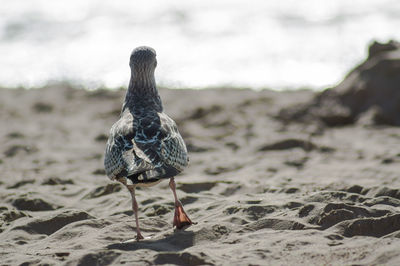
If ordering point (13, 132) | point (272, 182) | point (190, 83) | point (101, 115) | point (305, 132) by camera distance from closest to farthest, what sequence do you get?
point (272, 182), point (305, 132), point (13, 132), point (101, 115), point (190, 83)

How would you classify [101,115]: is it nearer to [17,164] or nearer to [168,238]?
[17,164]

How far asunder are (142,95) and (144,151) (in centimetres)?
178

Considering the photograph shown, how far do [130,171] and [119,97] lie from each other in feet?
29.4

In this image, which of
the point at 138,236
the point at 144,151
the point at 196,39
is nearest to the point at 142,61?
the point at 144,151

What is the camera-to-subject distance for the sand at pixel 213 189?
5.90 m

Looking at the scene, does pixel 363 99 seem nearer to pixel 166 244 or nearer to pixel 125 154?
pixel 125 154

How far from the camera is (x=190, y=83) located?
712 inches

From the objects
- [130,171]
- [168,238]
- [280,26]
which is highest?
[280,26]

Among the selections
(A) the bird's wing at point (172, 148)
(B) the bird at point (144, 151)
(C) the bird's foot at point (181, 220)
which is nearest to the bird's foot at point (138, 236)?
(B) the bird at point (144, 151)

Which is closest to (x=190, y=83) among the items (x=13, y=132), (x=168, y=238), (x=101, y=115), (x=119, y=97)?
(x=119, y=97)

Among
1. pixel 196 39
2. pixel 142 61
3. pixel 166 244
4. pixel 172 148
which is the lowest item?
pixel 166 244

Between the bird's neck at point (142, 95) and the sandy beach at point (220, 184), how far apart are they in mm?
1112

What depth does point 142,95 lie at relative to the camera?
27.2 feet

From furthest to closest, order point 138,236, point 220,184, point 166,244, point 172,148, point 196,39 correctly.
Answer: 1. point 196,39
2. point 220,184
3. point 172,148
4. point 138,236
5. point 166,244
